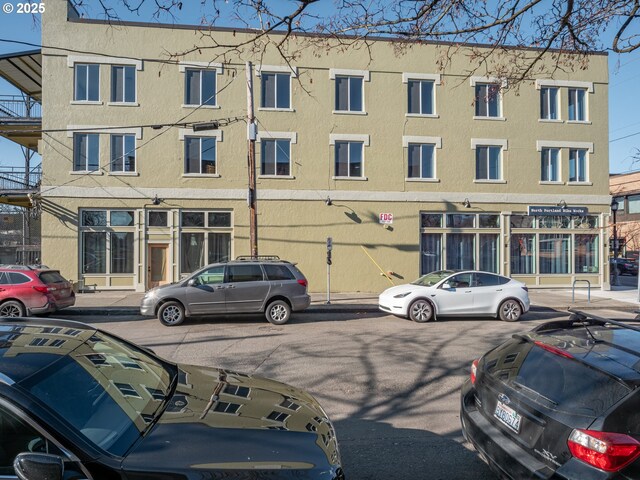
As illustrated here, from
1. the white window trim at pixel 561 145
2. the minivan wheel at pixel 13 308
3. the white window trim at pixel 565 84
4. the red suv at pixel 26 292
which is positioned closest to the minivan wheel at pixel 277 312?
the red suv at pixel 26 292

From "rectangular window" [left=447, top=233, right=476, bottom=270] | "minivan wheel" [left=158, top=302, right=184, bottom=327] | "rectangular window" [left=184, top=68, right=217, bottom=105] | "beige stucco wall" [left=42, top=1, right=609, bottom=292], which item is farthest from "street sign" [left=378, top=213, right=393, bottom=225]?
"minivan wheel" [left=158, top=302, right=184, bottom=327]

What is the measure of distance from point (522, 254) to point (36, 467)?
21.7 m

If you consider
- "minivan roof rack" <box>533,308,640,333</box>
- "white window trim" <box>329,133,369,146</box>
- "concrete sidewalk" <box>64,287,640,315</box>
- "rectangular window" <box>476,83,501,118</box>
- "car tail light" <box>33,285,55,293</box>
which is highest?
"rectangular window" <box>476,83,501,118</box>

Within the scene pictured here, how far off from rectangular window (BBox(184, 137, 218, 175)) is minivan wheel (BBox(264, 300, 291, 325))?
360 inches

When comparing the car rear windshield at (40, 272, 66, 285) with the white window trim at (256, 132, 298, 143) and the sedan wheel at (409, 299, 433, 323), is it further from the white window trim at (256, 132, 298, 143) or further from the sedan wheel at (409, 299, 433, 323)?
the sedan wheel at (409, 299, 433, 323)

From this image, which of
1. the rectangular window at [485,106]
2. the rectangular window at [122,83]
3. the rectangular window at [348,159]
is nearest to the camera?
the rectangular window at [122,83]

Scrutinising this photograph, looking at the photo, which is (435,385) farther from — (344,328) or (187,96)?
(187,96)

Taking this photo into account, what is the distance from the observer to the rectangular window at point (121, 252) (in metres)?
18.4

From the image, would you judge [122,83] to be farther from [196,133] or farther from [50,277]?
[50,277]

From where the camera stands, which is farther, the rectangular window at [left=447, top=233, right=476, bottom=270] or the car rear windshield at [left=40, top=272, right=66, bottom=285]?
the rectangular window at [left=447, top=233, right=476, bottom=270]

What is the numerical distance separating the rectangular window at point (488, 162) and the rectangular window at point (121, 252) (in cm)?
1606

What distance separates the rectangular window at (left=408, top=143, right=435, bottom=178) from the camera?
19.8 meters

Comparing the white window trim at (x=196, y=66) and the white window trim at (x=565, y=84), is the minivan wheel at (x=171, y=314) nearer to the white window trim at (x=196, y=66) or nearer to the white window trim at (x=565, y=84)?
the white window trim at (x=196, y=66)

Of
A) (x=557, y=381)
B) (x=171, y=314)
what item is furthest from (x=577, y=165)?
(x=557, y=381)
